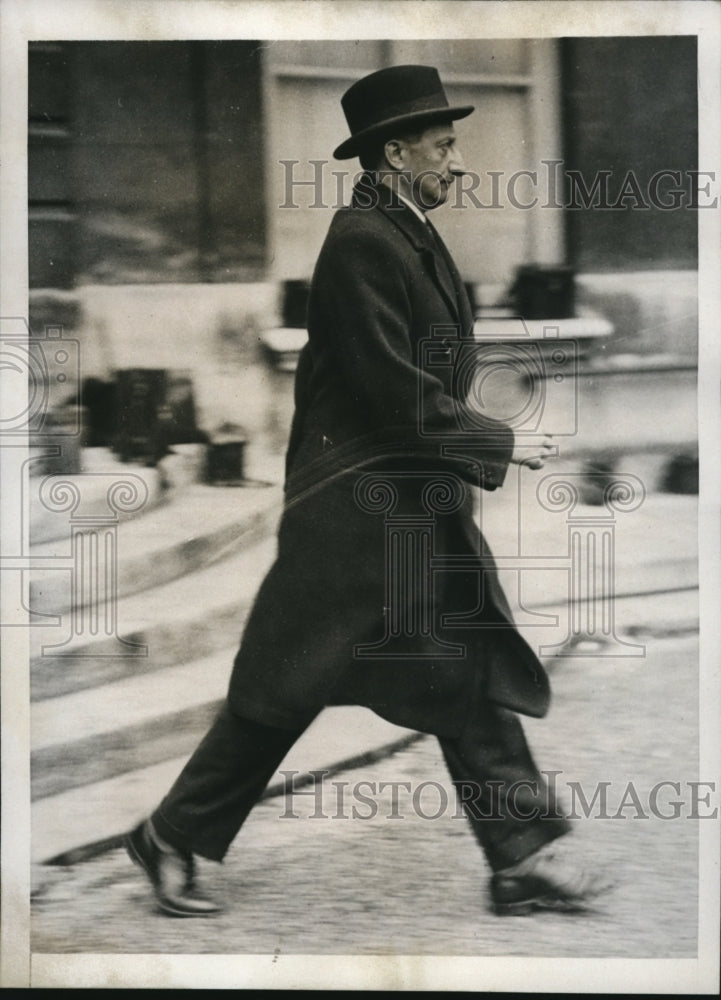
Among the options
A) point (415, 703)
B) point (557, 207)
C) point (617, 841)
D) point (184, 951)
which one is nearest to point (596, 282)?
point (557, 207)

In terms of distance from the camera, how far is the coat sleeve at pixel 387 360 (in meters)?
3.58

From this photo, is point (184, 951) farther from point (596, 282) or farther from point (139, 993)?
point (596, 282)

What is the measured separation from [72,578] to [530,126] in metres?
1.75

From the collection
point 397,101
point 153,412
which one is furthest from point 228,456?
point 397,101

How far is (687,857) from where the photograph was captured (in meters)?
3.71

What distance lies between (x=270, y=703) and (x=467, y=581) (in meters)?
0.62

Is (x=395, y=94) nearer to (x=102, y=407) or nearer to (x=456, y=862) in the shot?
(x=102, y=407)

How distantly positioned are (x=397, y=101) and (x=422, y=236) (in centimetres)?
37

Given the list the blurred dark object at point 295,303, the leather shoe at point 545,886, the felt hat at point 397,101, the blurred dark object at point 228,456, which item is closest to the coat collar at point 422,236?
the felt hat at point 397,101

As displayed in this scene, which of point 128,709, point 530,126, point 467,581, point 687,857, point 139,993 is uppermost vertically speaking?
point 530,126

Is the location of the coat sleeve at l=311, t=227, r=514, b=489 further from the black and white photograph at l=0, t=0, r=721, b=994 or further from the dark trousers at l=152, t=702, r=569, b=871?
the dark trousers at l=152, t=702, r=569, b=871

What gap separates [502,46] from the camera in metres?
3.66

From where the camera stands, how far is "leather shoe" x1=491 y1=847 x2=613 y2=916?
3678 millimetres

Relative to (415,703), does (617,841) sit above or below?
below
